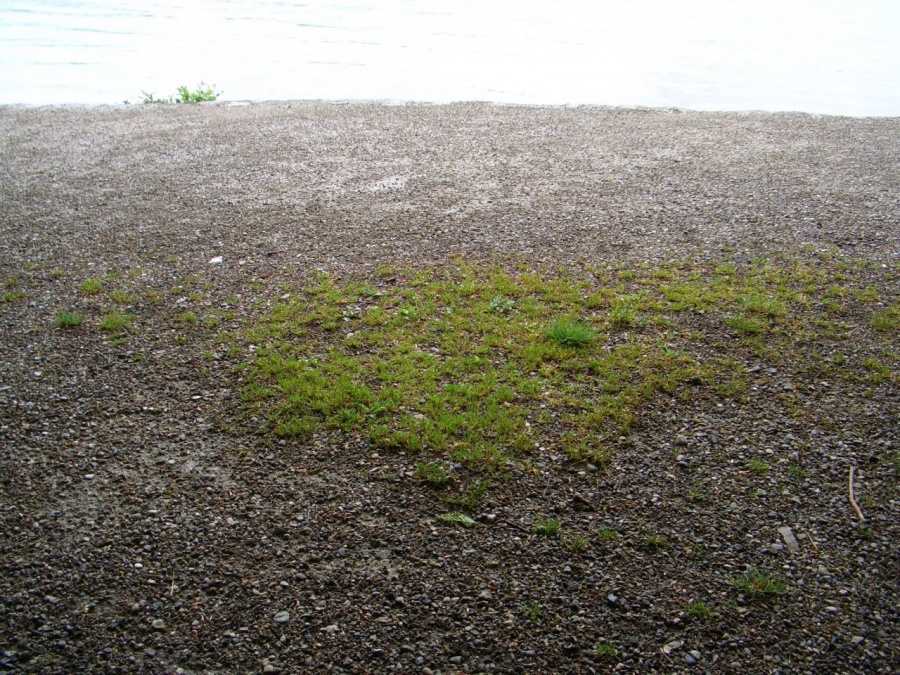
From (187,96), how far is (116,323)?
7.32m

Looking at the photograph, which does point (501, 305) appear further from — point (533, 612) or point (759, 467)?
point (533, 612)

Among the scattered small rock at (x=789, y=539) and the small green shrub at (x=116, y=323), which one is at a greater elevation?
the small green shrub at (x=116, y=323)

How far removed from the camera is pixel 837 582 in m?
2.61

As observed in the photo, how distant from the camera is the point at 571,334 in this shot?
419 centimetres

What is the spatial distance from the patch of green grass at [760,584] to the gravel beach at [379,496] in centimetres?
4

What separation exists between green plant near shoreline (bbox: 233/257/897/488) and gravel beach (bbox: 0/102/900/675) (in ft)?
0.50

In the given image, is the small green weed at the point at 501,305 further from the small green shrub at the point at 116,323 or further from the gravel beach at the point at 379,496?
the small green shrub at the point at 116,323

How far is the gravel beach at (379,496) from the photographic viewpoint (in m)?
2.42

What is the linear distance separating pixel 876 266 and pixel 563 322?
2.72 meters

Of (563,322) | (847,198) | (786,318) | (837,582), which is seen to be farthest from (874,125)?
(837,582)

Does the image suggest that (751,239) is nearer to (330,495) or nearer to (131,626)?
(330,495)

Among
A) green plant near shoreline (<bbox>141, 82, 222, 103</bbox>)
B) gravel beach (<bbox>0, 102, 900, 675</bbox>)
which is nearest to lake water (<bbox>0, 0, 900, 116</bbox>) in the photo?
green plant near shoreline (<bbox>141, 82, 222, 103</bbox>)

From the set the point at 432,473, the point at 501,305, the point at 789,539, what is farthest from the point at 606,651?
the point at 501,305

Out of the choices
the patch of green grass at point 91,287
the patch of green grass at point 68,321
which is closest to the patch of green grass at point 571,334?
the patch of green grass at point 68,321
